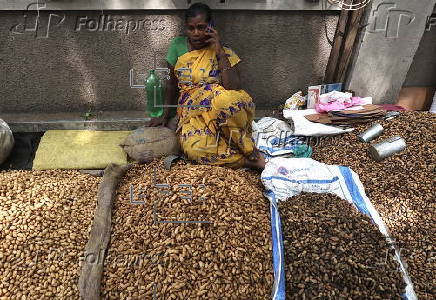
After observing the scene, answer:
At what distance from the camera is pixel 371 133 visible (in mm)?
3262

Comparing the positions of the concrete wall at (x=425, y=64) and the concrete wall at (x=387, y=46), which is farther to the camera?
the concrete wall at (x=425, y=64)

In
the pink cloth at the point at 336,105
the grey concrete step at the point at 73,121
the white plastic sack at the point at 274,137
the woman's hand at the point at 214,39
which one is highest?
the woman's hand at the point at 214,39

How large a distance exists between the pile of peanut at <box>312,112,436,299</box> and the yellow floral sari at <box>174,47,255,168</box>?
93 cm

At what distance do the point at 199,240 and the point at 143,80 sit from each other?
2127mm

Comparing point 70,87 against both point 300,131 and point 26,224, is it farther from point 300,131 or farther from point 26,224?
point 300,131

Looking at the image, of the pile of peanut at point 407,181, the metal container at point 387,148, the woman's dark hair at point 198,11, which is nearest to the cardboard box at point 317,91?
the pile of peanut at point 407,181

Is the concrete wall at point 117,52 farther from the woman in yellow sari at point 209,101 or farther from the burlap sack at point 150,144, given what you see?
the burlap sack at point 150,144

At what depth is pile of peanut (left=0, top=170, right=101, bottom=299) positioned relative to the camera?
1949 millimetres

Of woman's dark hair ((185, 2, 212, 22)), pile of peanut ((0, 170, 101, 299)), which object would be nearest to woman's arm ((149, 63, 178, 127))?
woman's dark hair ((185, 2, 212, 22))

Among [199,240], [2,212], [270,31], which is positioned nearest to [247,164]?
[199,240]

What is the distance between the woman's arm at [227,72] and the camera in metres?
2.99

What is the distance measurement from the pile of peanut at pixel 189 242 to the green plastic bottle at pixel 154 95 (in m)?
1.39

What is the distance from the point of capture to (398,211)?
2582mm

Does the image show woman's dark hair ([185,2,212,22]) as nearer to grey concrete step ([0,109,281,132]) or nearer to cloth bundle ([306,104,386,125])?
grey concrete step ([0,109,281,132])
